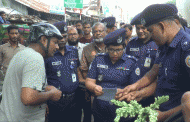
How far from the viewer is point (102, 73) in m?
2.48

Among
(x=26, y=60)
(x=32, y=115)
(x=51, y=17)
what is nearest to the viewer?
(x=26, y=60)

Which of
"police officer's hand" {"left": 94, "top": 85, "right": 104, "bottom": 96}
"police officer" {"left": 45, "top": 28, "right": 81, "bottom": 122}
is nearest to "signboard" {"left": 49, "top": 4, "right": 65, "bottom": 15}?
"police officer" {"left": 45, "top": 28, "right": 81, "bottom": 122}

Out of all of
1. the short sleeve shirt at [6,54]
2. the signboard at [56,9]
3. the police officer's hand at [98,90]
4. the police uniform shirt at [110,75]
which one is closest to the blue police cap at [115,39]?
the police uniform shirt at [110,75]

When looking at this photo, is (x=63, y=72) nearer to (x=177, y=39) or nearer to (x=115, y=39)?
(x=115, y=39)

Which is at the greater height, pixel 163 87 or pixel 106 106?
pixel 163 87

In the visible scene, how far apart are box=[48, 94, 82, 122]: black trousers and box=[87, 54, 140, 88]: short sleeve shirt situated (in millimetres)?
844

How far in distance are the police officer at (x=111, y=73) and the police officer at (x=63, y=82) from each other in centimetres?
68

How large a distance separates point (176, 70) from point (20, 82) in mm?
1438

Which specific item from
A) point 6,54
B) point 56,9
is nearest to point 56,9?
point 56,9

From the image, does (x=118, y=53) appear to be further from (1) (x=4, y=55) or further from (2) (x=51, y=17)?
(2) (x=51, y=17)

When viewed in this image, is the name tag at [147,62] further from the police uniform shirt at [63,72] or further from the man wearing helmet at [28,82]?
the man wearing helmet at [28,82]

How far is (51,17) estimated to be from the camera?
1469 cm

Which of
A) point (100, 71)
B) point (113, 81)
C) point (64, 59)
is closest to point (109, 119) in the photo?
point (113, 81)

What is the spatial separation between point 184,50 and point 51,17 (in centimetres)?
1474
